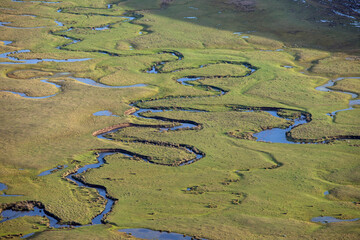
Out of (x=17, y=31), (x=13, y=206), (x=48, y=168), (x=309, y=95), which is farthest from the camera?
(x=17, y=31)

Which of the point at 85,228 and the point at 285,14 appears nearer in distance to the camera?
the point at 85,228

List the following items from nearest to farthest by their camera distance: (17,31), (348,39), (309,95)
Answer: (309,95) < (348,39) < (17,31)

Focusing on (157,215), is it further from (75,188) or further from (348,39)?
(348,39)

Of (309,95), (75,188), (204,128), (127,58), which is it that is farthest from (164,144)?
(127,58)

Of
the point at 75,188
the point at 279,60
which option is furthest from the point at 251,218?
the point at 279,60

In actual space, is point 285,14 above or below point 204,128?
above

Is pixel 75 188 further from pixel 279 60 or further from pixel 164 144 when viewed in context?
pixel 279 60
